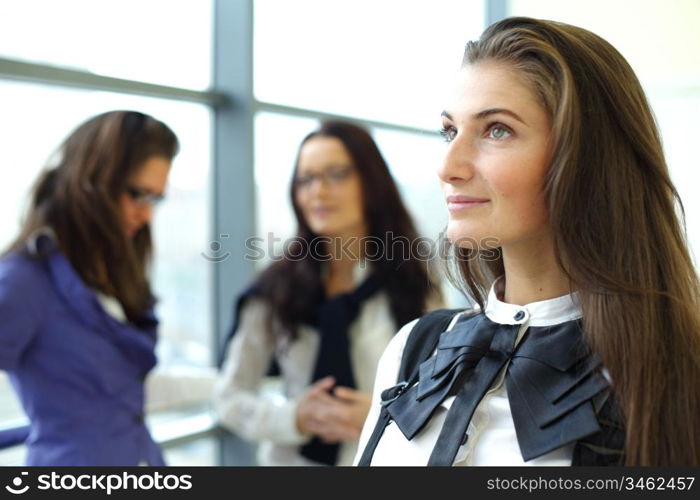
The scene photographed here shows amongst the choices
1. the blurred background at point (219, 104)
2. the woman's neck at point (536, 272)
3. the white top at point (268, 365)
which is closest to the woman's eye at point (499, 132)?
the woman's neck at point (536, 272)

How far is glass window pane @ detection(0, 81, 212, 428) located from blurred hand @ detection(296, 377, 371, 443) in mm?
625

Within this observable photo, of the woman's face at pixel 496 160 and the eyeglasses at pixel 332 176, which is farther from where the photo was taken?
the eyeglasses at pixel 332 176

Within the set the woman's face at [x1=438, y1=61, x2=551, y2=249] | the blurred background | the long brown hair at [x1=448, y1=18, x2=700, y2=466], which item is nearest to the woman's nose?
the woman's face at [x1=438, y1=61, x2=551, y2=249]

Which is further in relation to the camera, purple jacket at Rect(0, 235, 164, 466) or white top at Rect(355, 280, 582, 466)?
purple jacket at Rect(0, 235, 164, 466)

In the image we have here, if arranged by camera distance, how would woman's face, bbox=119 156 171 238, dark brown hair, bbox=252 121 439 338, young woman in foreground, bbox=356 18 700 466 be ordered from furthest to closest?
dark brown hair, bbox=252 121 439 338
woman's face, bbox=119 156 171 238
young woman in foreground, bbox=356 18 700 466

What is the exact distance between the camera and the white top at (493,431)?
946 mm

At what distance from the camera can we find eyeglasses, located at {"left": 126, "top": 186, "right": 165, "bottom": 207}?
1737mm

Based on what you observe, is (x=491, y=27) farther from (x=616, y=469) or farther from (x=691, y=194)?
(x=691, y=194)

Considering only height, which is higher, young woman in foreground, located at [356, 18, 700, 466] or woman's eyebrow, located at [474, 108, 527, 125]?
woman's eyebrow, located at [474, 108, 527, 125]

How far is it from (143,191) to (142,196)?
13 millimetres

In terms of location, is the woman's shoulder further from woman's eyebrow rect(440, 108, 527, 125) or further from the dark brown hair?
woman's eyebrow rect(440, 108, 527, 125)

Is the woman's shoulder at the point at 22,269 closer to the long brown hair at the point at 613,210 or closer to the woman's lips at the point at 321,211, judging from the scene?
the woman's lips at the point at 321,211

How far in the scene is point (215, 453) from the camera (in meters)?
2.64

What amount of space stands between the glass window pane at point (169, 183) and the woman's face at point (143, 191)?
1.41 feet
